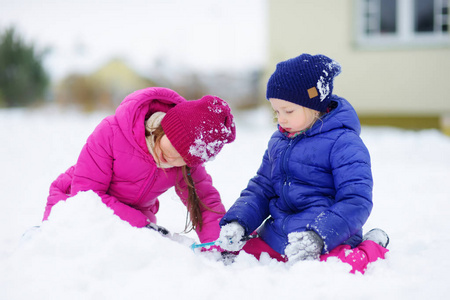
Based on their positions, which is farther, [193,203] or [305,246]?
[193,203]

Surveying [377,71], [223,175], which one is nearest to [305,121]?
[223,175]

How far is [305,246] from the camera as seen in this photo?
5.63 feet

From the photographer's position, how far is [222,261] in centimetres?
195

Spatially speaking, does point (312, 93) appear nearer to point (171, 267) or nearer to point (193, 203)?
point (193, 203)

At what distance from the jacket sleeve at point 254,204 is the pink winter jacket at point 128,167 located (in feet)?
0.71

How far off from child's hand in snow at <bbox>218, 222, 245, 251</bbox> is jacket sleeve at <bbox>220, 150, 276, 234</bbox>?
39mm

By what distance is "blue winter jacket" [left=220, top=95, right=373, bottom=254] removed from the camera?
5.71 feet

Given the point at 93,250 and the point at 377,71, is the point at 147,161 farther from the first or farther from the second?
the point at 377,71

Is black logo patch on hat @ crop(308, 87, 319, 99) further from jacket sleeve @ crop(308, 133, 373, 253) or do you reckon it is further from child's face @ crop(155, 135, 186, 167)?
child's face @ crop(155, 135, 186, 167)

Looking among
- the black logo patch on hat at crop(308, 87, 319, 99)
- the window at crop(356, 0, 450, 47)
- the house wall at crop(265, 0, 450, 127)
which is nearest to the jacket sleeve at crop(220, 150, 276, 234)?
the black logo patch on hat at crop(308, 87, 319, 99)

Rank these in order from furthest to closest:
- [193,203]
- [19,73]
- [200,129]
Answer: [19,73], [193,203], [200,129]

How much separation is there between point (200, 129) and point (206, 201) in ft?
1.75

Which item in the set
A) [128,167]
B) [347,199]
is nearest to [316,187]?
[347,199]

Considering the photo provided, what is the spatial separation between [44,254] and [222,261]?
73 cm
